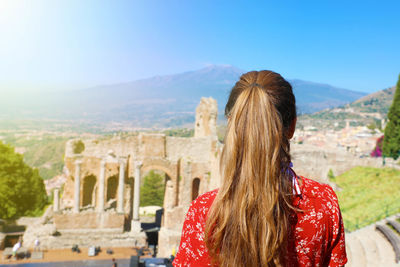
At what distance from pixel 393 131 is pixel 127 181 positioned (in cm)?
2303

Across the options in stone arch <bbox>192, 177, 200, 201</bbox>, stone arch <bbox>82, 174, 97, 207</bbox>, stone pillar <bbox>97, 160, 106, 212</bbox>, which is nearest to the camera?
stone pillar <bbox>97, 160, 106, 212</bbox>

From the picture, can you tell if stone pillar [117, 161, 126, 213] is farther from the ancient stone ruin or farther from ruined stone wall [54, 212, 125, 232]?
ruined stone wall [54, 212, 125, 232]

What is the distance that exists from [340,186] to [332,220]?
26.3 meters

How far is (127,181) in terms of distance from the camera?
25906 mm

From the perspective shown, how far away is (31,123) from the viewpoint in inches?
5738

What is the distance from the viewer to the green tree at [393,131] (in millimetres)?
28328

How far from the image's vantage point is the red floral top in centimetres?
186

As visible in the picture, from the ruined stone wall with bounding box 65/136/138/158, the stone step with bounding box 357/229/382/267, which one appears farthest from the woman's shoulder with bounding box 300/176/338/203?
the ruined stone wall with bounding box 65/136/138/158

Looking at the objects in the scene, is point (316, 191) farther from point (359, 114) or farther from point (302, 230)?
point (359, 114)

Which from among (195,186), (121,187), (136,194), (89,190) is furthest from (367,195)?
(89,190)

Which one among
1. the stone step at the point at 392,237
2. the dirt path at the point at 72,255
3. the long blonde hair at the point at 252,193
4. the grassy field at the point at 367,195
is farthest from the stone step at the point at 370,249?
the dirt path at the point at 72,255

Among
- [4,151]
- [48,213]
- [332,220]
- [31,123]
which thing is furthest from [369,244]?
[31,123]

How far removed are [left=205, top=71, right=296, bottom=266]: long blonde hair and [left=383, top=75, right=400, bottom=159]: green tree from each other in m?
30.8

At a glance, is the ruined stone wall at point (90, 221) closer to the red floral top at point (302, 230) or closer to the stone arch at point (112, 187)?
the stone arch at point (112, 187)
